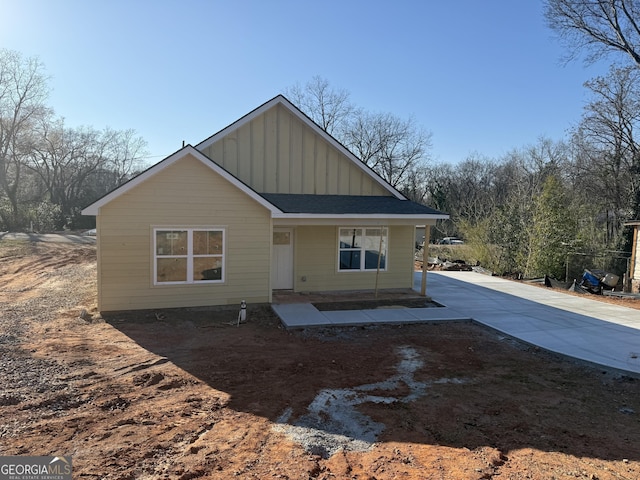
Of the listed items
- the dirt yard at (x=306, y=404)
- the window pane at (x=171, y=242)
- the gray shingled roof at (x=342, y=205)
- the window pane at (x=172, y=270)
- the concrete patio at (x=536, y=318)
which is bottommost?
the dirt yard at (x=306, y=404)

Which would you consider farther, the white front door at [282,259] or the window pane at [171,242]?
the white front door at [282,259]

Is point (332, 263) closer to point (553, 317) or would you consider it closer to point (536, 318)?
point (536, 318)

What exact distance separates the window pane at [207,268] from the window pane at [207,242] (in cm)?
18

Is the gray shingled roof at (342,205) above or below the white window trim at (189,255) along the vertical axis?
above

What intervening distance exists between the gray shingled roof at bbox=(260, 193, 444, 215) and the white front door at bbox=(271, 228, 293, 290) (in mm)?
1031

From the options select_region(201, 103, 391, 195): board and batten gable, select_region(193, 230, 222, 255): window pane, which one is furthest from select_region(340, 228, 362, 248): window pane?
select_region(193, 230, 222, 255): window pane

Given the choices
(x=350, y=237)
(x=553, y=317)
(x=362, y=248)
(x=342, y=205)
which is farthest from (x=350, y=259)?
(x=553, y=317)

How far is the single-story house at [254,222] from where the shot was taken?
982cm

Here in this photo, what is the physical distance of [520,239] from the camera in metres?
19.4

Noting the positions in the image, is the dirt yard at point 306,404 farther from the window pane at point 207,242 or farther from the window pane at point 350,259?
the window pane at point 350,259

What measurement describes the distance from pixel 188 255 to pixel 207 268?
0.59 metres

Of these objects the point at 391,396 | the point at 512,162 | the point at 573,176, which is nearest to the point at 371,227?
the point at 391,396

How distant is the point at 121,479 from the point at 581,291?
16.8 metres

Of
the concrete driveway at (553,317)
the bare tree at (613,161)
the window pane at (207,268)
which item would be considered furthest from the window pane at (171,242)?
the bare tree at (613,161)
